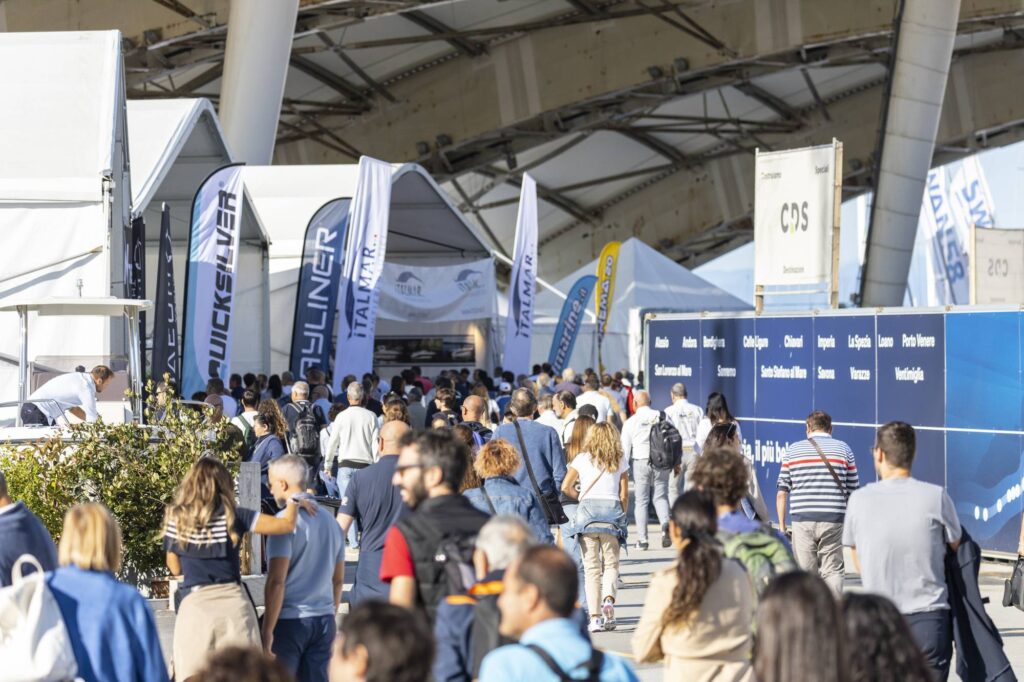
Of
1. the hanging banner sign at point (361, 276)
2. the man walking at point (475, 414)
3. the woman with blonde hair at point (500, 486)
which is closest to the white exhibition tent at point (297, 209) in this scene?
the hanging banner sign at point (361, 276)

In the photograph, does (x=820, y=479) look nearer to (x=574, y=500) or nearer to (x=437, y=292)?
(x=574, y=500)

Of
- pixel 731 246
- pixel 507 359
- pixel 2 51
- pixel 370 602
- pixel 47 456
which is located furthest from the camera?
pixel 731 246

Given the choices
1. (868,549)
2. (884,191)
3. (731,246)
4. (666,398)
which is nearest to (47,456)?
(868,549)

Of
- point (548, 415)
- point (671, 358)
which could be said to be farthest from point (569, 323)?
point (548, 415)

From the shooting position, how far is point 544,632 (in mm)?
3686

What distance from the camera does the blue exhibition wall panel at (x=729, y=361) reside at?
16581 millimetres

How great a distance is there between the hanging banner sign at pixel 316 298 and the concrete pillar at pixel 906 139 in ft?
50.0

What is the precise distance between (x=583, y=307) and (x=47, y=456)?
21555 millimetres

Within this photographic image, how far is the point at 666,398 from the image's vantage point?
18250mm

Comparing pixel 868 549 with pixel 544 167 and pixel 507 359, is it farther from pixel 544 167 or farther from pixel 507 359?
pixel 544 167

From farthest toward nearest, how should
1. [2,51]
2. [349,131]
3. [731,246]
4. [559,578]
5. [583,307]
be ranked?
[731,246] < [349,131] < [583,307] < [2,51] < [559,578]

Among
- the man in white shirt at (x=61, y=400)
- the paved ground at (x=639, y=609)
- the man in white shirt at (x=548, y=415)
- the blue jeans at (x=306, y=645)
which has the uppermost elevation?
the man in white shirt at (x=61, y=400)

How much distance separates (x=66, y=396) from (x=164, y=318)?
5.76 m

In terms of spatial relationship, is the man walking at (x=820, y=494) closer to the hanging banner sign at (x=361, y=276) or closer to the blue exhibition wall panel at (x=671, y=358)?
the blue exhibition wall panel at (x=671, y=358)
